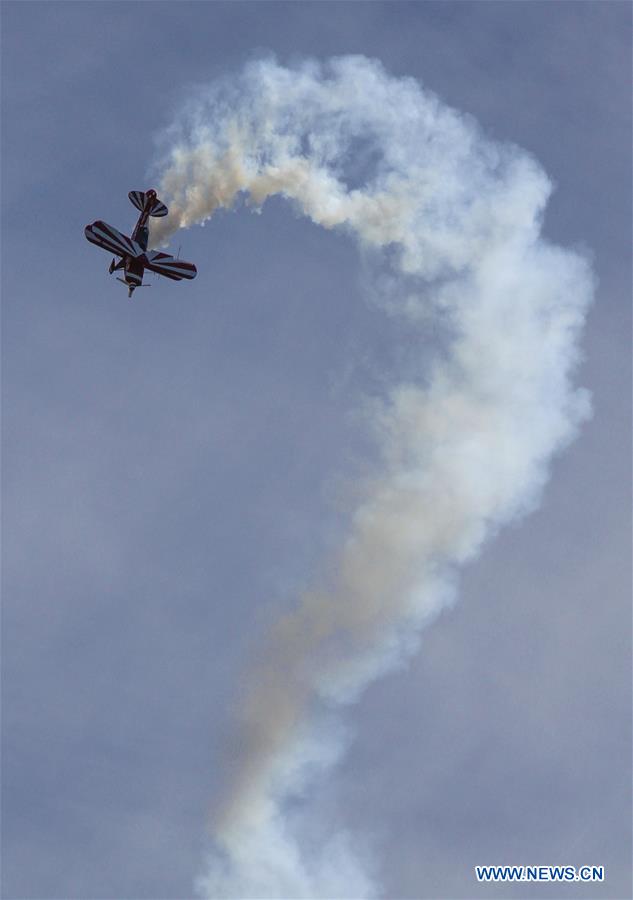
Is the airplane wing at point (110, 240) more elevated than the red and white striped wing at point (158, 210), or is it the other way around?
the red and white striped wing at point (158, 210)

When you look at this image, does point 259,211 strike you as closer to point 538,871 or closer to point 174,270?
point 174,270

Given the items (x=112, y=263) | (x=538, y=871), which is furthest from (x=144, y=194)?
(x=538, y=871)

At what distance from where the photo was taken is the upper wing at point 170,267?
158 metres

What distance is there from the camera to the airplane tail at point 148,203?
159m

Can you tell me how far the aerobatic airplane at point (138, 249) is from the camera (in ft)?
515

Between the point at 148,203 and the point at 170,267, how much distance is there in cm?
407

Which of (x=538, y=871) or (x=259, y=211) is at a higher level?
(x=259, y=211)

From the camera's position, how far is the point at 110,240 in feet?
515

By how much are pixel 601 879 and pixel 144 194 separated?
164 ft

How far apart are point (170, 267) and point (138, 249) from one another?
2.23m

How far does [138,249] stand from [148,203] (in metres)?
2.96

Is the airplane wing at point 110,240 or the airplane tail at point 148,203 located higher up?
the airplane tail at point 148,203

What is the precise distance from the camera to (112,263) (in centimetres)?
15800

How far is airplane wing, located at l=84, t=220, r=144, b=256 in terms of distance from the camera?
513 ft
